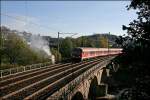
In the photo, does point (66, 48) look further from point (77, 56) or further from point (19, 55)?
point (19, 55)

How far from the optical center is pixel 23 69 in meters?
46.5

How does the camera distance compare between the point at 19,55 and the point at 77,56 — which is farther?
the point at 19,55

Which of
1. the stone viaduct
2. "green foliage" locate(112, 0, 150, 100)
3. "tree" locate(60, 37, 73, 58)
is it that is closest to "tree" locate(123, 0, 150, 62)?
"green foliage" locate(112, 0, 150, 100)

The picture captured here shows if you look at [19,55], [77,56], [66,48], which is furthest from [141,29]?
[66,48]

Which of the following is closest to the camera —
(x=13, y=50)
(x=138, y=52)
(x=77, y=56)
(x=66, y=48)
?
(x=138, y=52)

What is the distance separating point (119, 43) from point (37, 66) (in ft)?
140

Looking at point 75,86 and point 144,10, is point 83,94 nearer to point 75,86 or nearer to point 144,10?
point 75,86

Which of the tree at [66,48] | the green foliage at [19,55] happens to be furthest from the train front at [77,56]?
the tree at [66,48]

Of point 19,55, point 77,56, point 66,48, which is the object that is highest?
point 66,48

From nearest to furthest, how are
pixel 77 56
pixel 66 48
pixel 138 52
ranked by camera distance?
pixel 138 52
pixel 77 56
pixel 66 48

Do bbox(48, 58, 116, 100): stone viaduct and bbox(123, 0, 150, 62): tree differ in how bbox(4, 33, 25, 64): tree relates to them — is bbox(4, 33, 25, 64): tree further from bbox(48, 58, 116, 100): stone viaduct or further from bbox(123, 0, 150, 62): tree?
bbox(123, 0, 150, 62): tree

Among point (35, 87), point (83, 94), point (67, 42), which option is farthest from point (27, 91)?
point (67, 42)

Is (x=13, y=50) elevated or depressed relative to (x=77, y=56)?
elevated

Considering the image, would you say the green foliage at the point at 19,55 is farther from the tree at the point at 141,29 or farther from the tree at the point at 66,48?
the tree at the point at 141,29
